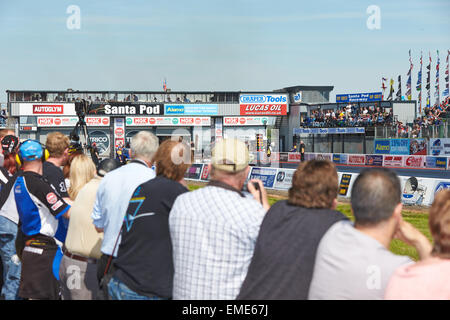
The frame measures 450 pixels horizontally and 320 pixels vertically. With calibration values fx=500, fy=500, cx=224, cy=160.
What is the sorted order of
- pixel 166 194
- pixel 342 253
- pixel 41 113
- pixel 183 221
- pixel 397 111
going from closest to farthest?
pixel 342 253 → pixel 183 221 → pixel 166 194 → pixel 397 111 → pixel 41 113

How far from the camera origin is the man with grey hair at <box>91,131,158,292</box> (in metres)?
4.18

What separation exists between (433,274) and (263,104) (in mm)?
56468

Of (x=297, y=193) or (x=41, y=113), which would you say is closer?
(x=297, y=193)

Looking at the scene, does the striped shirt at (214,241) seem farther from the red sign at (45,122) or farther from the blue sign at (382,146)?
Answer: the red sign at (45,122)

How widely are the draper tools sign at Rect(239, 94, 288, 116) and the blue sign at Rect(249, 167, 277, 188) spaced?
108ft

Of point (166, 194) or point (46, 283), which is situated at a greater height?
point (166, 194)

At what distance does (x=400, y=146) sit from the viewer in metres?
37.2

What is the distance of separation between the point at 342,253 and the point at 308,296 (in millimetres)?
361

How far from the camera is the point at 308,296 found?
2914mm

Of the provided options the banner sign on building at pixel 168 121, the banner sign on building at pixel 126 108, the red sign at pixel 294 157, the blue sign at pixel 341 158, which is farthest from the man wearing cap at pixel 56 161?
the banner sign on building at pixel 168 121

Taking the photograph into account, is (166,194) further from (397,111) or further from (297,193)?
(397,111)

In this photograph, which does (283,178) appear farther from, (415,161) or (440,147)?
(440,147)

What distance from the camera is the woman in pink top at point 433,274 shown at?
2514 millimetres
